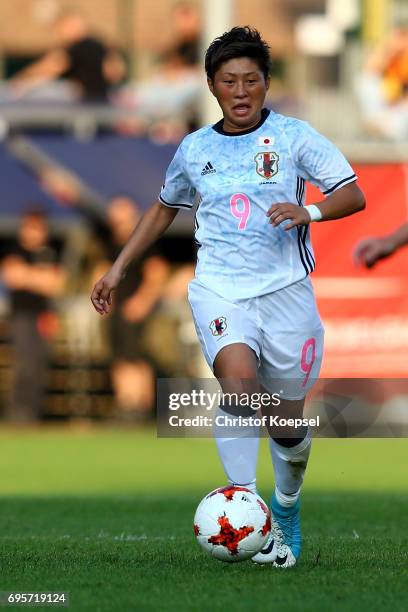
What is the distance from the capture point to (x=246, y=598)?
6.12 metres

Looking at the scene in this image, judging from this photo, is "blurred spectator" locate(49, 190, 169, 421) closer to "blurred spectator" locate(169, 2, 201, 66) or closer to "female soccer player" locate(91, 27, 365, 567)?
"blurred spectator" locate(169, 2, 201, 66)

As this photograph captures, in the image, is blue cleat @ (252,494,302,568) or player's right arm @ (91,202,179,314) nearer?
blue cleat @ (252,494,302,568)

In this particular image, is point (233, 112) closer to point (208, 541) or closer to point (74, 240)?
point (208, 541)

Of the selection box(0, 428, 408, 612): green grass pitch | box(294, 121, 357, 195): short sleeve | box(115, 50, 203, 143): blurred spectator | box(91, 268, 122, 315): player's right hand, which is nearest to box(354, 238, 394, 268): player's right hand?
box(294, 121, 357, 195): short sleeve

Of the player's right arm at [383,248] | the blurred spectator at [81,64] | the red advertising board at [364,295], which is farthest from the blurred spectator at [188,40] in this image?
the player's right arm at [383,248]

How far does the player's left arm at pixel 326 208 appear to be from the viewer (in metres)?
6.78

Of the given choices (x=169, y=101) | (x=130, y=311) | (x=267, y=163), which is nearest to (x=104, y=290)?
(x=267, y=163)

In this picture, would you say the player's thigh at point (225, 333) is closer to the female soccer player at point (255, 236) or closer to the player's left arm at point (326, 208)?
the female soccer player at point (255, 236)

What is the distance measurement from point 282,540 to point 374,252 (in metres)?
1.34

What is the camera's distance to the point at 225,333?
707 cm

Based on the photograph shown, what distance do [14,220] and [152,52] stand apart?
506 inches

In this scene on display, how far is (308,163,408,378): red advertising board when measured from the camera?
59.0ft

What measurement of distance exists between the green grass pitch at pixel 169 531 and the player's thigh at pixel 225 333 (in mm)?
867

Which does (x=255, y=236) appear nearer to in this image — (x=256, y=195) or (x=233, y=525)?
(x=256, y=195)
